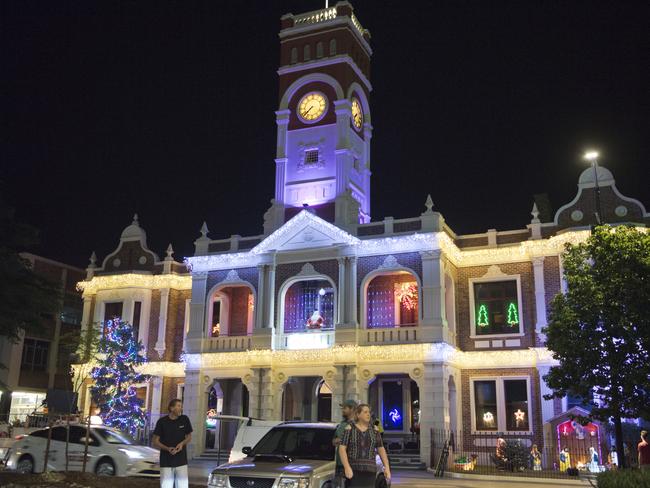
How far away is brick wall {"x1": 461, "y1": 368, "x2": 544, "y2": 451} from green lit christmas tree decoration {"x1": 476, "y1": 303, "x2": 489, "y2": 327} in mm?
2060

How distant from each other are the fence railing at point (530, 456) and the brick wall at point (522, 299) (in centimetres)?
416

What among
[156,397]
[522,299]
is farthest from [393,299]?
[156,397]

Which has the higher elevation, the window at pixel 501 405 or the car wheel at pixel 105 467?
the window at pixel 501 405

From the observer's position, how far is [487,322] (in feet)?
104

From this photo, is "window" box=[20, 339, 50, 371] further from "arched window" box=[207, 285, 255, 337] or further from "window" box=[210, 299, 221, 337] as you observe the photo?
"arched window" box=[207, 285, 255, 337]

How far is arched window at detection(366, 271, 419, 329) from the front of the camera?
32.2 m

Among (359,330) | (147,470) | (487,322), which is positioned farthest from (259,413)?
(147,470)

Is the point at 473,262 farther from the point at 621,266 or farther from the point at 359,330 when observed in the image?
the point at 621,266

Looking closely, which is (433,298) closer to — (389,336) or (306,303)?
(389,336)

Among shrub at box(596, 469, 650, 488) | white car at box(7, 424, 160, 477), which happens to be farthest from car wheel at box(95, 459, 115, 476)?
shrub at box(596, 469, 650, 488)

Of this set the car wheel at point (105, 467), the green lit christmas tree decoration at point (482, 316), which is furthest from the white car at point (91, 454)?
the green lit christmas tree decoration at point (482, 316)

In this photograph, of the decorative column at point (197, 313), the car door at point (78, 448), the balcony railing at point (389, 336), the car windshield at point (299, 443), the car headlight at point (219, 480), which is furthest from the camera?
the decorative column at point (197, 313)

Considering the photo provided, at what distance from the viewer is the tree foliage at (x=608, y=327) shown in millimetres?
18922

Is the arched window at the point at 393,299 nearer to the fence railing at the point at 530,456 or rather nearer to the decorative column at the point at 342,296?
the decorative column at the point at 342,296
